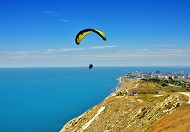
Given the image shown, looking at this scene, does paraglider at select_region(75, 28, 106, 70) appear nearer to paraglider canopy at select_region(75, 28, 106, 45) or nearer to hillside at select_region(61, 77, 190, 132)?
paraglider canopy at select_region(75, 28, 106, 45)

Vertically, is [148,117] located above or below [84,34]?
below

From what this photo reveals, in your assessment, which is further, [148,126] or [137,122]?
[137,122]

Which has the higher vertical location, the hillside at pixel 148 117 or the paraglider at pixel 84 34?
the paraglider at pixel 84 34

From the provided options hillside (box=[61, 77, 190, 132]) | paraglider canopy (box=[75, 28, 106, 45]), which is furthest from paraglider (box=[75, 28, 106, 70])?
hillside (box=[61, 77, 190, 132])

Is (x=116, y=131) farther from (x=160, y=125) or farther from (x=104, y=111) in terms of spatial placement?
(x=104, y=111)

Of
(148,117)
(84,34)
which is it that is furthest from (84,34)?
(148,117)

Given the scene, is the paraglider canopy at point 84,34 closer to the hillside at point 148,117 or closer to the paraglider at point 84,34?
the paraglider at point 84,34

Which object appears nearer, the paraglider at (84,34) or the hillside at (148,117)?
the paraglider at (84,34)

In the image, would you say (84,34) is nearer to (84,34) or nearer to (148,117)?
(84,34)

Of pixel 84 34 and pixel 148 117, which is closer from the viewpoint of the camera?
pixel 84 34

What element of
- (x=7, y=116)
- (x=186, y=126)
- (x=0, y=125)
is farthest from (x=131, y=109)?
(x=7, y=116)

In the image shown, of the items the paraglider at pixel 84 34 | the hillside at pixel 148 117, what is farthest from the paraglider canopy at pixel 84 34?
the hillside at pixel 148 117
